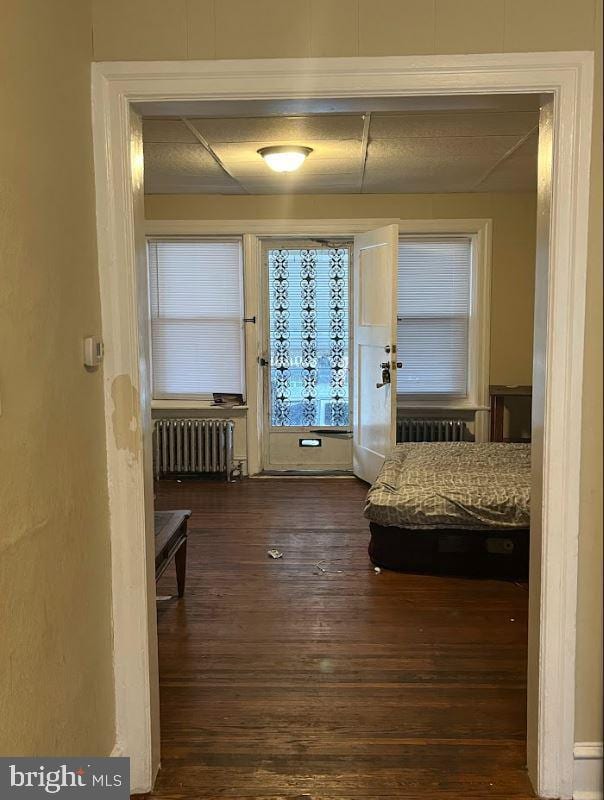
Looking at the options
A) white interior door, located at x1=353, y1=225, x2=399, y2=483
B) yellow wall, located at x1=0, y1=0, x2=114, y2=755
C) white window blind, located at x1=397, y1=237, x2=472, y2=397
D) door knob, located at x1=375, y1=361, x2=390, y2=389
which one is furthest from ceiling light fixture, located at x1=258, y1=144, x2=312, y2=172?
yellow wall, located at x1=0, y1=0, x2=114, y2=755

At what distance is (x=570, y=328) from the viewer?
6.39 ft

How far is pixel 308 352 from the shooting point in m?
6.37

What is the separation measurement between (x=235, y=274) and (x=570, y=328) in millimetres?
4583

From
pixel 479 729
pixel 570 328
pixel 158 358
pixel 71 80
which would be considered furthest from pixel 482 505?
pixel 158 358

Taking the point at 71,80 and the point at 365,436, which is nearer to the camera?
the point at 71,80

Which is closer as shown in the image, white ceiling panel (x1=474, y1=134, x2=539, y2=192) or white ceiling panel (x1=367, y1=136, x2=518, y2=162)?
white ceiling panel (x1=367, y1=136, x2=518, y2=162)

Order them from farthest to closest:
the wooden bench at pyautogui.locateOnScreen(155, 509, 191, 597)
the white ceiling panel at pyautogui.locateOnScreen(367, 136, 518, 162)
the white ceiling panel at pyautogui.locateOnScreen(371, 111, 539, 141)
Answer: the white ceiling panel at pyautogui.locateOnScreen(367, 136, 518, 162) < the white ceiling panel at pyautogui.locateOnScreen(371, 111, 539, 141) < the wooden bench at pyautogui.locateOnScreen(155, 509, 191, 597)

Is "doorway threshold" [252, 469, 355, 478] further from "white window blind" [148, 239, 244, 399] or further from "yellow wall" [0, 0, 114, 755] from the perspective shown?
"yellow wall" [0, 0, 114, 755]

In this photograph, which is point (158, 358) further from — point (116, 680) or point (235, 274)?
point (116, 680)

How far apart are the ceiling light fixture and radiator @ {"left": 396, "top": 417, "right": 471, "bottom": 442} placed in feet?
8.70

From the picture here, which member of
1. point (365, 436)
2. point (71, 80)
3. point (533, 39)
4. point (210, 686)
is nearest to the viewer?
point (71, 80)

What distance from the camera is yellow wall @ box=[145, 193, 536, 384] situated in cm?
598

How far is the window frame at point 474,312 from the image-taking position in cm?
600

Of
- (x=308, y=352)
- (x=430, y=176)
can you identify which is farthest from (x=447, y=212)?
(x=308, y=352)
